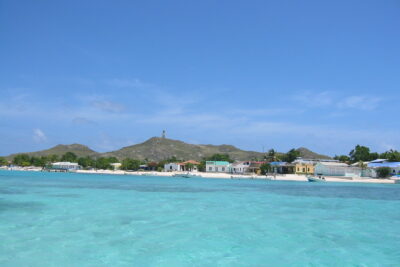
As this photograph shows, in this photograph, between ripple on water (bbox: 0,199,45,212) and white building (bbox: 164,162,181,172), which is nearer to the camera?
ripple on water (bbox: 0,199,45,212)

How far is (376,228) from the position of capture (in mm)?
17984

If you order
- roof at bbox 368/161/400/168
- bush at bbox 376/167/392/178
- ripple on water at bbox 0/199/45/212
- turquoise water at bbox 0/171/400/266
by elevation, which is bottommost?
turquoise water at bbox 0/171/400/266

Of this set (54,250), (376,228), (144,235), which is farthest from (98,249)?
(376,228)

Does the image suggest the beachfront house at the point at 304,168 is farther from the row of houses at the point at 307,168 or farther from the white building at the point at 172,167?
the white building at the point at 172,167

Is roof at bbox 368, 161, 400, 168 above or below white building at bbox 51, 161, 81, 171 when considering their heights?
above

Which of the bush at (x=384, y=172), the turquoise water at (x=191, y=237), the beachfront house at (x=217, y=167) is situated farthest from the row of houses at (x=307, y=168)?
the turquoise water at (x=191, y=237)

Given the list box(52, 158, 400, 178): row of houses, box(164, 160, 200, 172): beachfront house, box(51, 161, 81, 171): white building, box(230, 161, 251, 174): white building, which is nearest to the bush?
box(52, 158, 400, 178): row of houses

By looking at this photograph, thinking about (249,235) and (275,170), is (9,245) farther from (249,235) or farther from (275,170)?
(275,170)

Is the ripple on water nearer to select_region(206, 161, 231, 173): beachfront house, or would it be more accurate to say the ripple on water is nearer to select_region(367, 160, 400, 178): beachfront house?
select_region(367, 160, 400, 178): beachfront house

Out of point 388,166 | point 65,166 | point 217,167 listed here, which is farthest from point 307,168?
point 65,166

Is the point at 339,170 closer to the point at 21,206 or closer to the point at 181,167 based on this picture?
the point at 181,167

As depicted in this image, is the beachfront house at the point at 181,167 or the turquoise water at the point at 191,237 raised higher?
the beachfront house at the point at 181,167

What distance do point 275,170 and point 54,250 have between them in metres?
81.6

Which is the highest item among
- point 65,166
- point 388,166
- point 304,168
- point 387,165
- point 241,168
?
point 387,165
